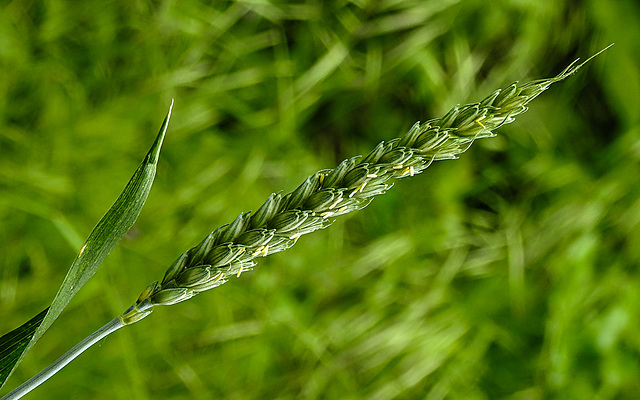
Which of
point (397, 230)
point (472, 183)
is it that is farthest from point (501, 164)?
point (397, 230)

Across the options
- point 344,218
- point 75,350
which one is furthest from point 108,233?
point 344,218

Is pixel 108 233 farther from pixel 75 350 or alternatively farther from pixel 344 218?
pixel 344 218

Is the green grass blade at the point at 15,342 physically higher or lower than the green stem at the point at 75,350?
higher

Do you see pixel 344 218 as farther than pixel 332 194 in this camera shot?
Yes

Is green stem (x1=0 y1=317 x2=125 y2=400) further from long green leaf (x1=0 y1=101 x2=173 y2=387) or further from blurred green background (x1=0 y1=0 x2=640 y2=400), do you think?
blurred green background (x1=0 y1=0 x2=640 y2=400)

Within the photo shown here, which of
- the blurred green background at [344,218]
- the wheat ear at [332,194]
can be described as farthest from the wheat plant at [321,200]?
the blurred green background at [344,218]

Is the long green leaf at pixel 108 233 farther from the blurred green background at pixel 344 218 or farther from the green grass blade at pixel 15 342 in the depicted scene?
the blurred green background at pixel 344 218

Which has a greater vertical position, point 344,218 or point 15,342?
point 344,218
